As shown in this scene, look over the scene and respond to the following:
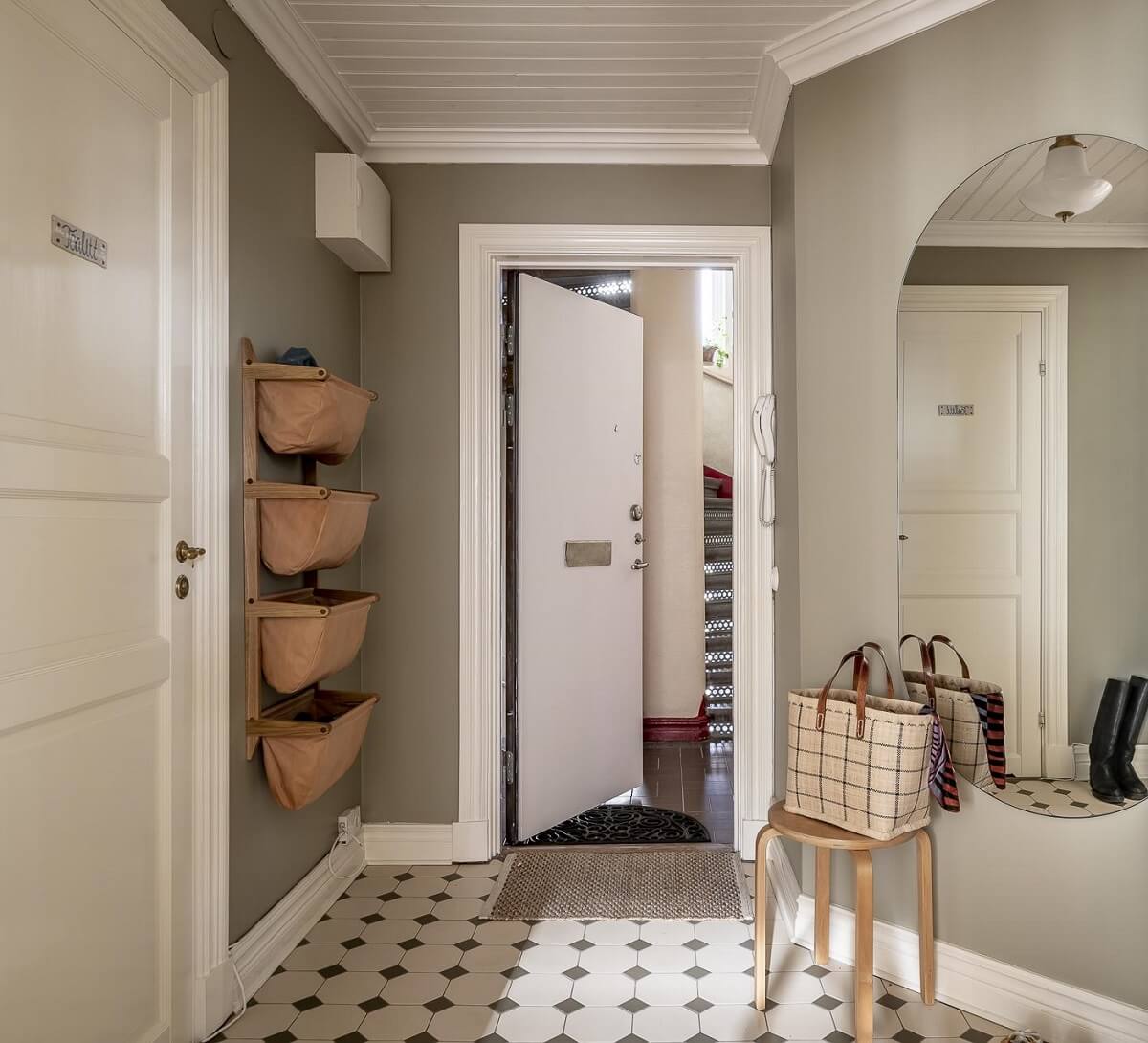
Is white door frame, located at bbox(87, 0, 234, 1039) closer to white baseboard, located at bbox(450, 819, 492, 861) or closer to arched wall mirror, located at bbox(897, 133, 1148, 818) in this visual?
white baseboard, located at bbox(450, 819, 492, 861)

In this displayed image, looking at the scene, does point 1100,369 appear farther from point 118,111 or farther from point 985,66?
point 118,111

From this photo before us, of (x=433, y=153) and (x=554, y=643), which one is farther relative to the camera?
(x=554, y=643)

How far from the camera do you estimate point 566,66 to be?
2.49m

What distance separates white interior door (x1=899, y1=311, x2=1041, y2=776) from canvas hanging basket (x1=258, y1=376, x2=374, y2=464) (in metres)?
1.41

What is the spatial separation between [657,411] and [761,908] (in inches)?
113

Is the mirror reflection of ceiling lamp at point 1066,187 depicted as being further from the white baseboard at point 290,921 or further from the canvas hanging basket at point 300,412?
the white baseboard at point 290,921

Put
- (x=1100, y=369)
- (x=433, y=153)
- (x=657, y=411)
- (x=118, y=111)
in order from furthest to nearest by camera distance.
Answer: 1. (x=657, y=411)
2. (x=433, y=153)
3. (x=1100, y=369)
4. (x=118, y=111)

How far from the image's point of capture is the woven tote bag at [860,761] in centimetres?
191

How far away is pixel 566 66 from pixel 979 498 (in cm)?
162

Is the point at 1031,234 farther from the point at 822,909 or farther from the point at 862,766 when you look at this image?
the point at 822,909

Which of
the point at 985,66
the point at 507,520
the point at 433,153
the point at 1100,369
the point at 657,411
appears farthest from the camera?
the point at 657,411

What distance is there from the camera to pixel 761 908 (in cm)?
207

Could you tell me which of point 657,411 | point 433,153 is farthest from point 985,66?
point 657,411

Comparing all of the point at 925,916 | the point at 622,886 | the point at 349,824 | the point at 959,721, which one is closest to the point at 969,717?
the point at 959,721
